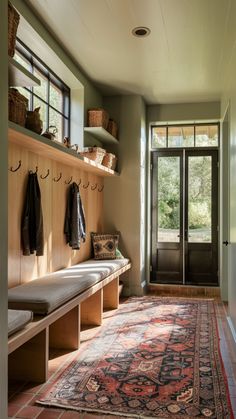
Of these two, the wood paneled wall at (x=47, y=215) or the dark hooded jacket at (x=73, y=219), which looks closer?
the wood paneled wall at (x=47, y=215)

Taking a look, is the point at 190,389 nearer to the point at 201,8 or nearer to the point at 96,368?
the point at 96,368

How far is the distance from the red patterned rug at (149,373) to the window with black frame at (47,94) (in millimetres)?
2255

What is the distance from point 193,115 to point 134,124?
98 cm

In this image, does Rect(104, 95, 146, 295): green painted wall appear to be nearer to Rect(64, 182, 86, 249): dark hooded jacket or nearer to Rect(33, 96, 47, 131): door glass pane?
Rect(64, 182, 86, 249): dark hooded jacket

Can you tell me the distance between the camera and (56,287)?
115 inches

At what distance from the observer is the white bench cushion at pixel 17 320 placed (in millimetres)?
2091

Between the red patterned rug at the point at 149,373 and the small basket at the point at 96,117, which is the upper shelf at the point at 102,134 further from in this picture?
the red patterned rug at the point at 149,373

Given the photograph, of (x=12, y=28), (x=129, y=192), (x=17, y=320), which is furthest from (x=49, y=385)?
(x=129, y=192)

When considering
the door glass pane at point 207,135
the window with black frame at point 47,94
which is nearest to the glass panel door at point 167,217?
the door glass pane at point 207,135

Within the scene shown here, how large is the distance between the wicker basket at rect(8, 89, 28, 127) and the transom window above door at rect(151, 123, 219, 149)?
11.4 ft

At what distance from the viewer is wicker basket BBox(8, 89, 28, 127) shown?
2512mm

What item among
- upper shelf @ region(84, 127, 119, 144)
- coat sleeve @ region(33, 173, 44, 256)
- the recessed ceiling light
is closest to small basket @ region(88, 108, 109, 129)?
upper shelf @ region(84, 127, 119, 144)

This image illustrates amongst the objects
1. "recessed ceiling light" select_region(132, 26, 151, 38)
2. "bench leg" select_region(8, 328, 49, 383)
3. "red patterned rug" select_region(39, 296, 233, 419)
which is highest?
"recessed ceiling light" select_region(132, 26, 151, 38)

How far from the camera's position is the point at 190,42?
3.65 metres
